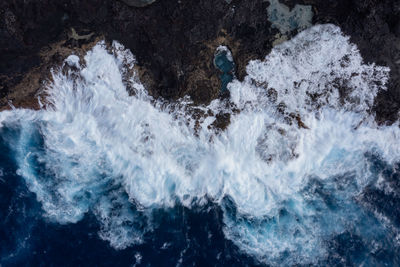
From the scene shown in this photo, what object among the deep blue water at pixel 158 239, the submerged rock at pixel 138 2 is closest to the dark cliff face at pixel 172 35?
the submerged rock at pixel 138 2

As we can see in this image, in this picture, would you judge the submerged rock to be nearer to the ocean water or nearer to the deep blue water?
the ocean water

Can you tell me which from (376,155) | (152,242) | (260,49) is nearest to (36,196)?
(152,242)

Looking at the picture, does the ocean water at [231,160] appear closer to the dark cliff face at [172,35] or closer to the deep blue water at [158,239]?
the deep blue water at [158,239]

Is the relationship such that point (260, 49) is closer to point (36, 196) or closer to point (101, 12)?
point (101, 12)

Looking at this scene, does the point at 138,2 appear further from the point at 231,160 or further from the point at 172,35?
the point at 231,160

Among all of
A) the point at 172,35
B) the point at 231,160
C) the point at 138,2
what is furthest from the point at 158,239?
the point at 138,2

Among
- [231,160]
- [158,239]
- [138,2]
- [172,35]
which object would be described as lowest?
[158,239]
